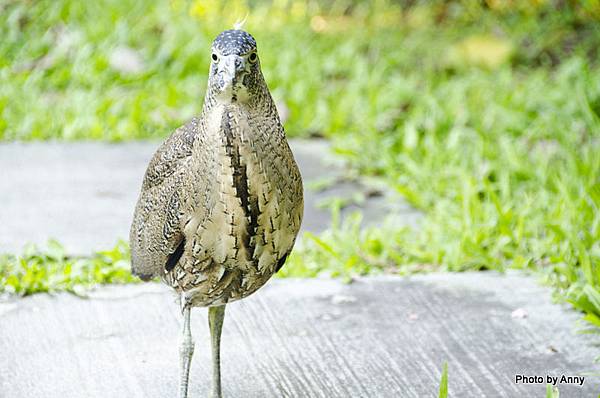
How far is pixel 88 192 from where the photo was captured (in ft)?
18.8

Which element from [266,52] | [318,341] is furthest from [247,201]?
[266,52]

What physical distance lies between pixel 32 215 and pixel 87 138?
1176 millimetres

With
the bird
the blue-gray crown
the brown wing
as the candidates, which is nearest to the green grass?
the brown wing

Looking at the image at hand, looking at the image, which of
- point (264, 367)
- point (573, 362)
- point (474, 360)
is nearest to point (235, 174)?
point (264, 367)

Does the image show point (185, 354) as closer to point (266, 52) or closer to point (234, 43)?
point (234, 43)

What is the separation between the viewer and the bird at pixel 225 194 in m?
3.18

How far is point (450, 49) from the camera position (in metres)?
8.00

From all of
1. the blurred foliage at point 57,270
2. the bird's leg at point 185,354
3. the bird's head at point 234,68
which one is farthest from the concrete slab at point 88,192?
the bird's head at point 234,68

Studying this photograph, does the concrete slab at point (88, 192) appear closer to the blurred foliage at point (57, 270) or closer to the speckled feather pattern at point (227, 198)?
the blurred foliage at point (57, 270)

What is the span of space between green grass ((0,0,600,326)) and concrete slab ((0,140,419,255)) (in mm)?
152

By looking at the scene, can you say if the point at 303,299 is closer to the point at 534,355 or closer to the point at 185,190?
the point at 534,355

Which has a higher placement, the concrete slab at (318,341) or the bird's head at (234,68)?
the bird's head at (234,68)

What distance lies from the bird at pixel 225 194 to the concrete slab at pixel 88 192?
5.52 feet

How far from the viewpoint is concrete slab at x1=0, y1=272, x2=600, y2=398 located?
12.7 feet
